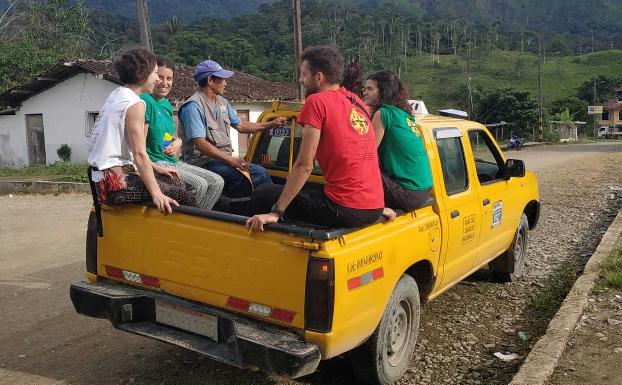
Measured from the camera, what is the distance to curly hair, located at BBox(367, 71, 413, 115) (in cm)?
415

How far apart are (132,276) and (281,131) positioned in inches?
82.1

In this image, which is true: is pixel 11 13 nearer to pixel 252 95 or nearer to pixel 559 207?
pixel 252 95

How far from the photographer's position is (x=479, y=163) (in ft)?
20.2

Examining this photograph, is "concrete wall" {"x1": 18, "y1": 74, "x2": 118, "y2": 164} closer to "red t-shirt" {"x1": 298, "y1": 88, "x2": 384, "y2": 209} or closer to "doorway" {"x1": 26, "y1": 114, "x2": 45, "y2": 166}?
"doorway" {"x1": 26, "y1": 114, "x2": 45, "y2": 166}

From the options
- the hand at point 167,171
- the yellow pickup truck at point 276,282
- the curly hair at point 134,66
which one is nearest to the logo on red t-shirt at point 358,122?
the yellow pickup truck at point 276,282

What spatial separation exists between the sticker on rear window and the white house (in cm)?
1429

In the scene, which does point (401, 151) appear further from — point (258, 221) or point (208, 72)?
point (208, 72)

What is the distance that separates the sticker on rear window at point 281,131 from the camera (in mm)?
5188

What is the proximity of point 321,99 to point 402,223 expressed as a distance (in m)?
0.98

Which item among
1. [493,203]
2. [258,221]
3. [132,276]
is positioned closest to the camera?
[258,221]

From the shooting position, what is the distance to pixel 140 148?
3.54 m

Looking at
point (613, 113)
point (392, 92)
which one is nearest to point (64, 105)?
point (392, 92)

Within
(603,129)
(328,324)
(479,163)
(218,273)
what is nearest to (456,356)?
(328,324)

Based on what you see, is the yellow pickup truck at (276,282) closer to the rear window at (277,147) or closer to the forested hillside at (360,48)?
the rear window at (277,147)
